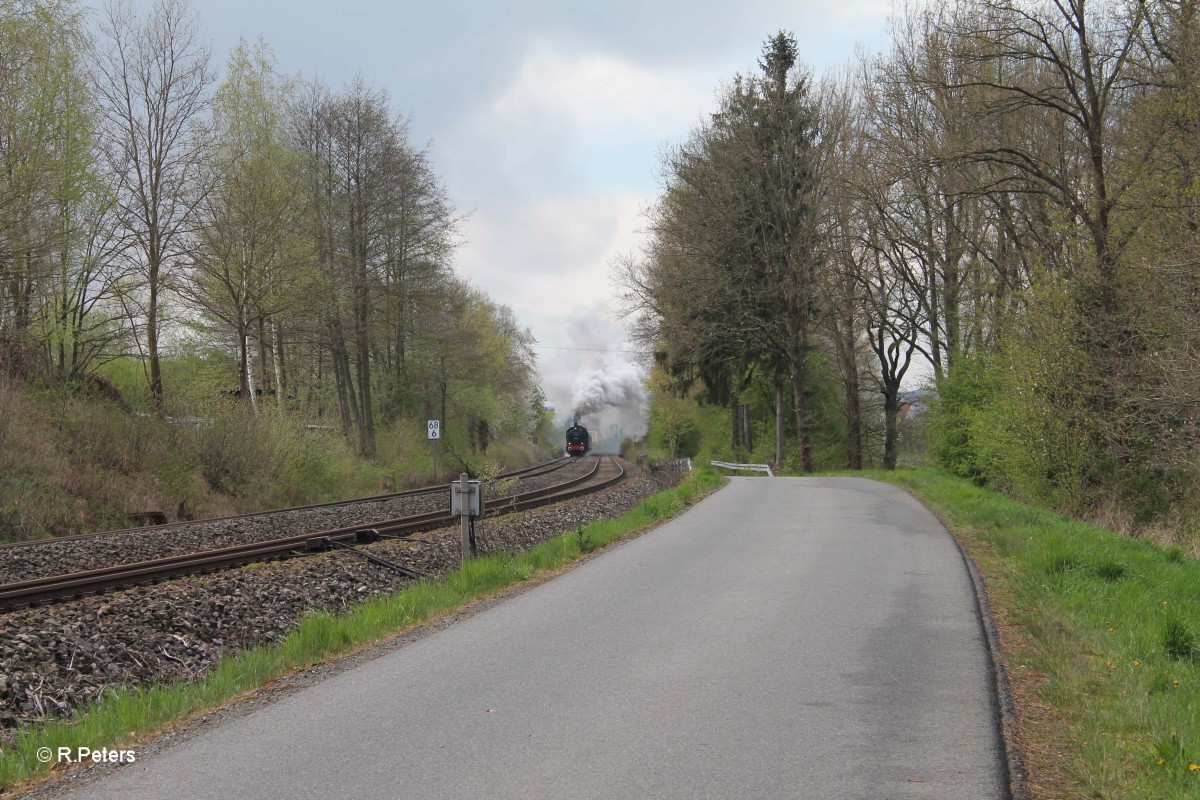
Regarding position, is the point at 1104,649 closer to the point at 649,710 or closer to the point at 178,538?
the point at 649,710

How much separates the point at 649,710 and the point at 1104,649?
3957mm

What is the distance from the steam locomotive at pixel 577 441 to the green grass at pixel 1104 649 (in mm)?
59738

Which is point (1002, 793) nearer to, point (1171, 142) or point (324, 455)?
point (1171, 142)

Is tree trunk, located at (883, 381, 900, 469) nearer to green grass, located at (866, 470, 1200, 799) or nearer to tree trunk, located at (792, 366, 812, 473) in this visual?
tree trunk, located at (792, 366, 812, 473)

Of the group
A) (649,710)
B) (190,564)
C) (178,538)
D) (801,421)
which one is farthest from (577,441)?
(649,710)

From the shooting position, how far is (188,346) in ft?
96.7

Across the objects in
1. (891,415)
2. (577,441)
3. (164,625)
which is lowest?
(164,625)

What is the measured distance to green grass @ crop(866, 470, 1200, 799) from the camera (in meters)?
4.77

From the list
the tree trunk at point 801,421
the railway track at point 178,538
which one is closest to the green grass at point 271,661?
the railway track at point 178,538

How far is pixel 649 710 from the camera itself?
5770 millimetres

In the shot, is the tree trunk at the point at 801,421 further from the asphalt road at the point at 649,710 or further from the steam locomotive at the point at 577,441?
the steam locomotive at the point at 577,441

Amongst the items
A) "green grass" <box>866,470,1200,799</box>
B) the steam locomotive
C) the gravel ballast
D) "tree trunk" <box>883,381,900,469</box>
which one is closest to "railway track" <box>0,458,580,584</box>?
the gravel ballast

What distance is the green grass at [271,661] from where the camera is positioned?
5.62 metres

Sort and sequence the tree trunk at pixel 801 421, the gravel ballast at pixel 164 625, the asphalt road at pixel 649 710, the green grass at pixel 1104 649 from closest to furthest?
the asphalt road at pixel 649 710 → the green grass at pixel 1104 649 → the gravel ballast at pixel 164 625 → the tree trunk at pixel 801 421
